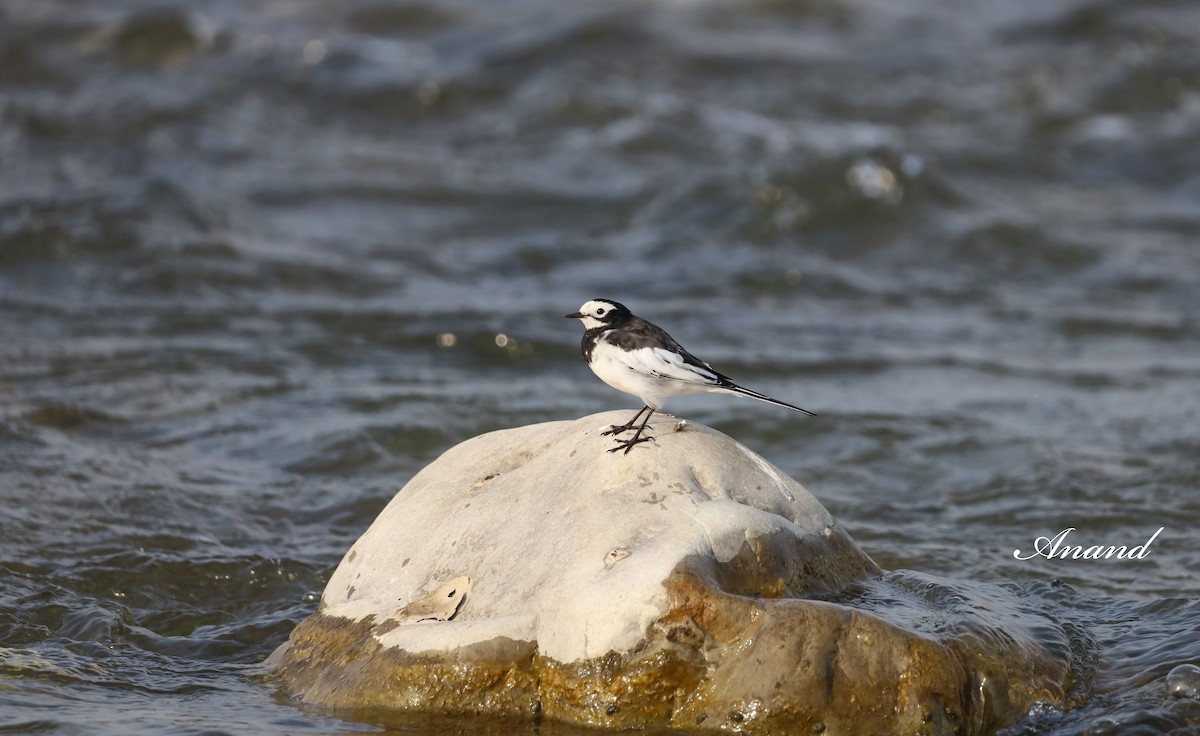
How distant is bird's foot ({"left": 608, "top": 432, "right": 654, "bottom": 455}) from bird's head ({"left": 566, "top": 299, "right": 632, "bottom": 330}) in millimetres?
474

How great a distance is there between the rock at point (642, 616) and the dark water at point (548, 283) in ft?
0.93

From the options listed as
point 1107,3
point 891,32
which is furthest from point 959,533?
point 1107,3

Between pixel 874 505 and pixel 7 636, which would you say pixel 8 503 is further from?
pixel 874 505

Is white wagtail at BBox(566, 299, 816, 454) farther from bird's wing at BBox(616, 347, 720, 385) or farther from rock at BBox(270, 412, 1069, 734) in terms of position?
rock at BBox(270, 412, 1069, 734)

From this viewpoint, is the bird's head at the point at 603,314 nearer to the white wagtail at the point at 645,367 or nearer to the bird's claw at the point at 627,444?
the white wagtail at the point at 645,367

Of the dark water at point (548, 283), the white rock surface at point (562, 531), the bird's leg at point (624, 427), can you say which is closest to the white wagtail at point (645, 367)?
the bird's leg at point (624, 427)

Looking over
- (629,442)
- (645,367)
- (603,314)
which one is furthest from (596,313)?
(629,442)

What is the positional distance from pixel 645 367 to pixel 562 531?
68 cm

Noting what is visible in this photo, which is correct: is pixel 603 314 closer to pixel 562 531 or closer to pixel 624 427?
pixel 624 427

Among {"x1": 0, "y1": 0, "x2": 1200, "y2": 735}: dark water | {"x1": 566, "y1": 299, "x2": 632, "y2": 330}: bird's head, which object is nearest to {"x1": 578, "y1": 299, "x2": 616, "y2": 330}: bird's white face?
{"x1": 566, "y1": 299, "x2": 632, "y2": 330}: bird's head

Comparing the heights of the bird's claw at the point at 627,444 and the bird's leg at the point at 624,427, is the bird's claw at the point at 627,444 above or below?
below

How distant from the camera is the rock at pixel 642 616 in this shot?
4672mm

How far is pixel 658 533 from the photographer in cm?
496

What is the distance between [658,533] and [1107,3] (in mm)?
19520
